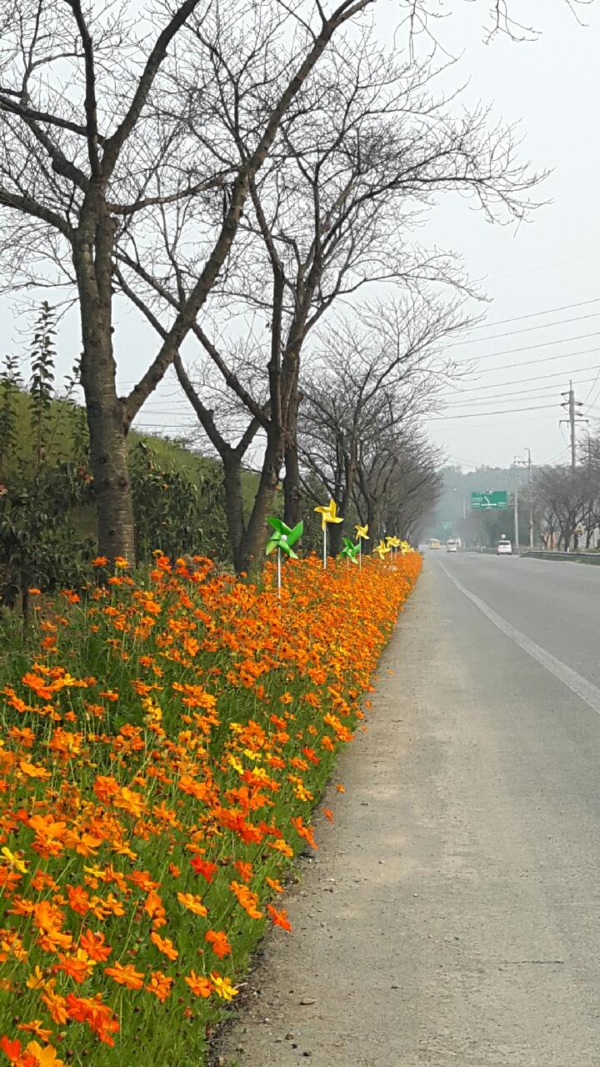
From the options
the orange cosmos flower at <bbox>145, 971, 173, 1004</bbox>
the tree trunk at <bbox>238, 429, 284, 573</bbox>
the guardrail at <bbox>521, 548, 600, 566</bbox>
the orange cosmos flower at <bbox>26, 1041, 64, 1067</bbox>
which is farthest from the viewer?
the guardrail at <bbox>521, 548, 600, 566</bbox>

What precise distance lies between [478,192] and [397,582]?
11.2m

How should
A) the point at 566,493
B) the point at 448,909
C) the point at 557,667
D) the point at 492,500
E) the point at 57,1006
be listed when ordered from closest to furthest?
the point at 57,1006 → the point at 448,909 → the point at 557,667 → the point at 566,493 → the point at 492,500

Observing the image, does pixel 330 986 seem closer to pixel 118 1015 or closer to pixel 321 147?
pixel 118 1015

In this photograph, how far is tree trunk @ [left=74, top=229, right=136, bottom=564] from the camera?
7.39 meters

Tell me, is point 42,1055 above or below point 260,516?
below

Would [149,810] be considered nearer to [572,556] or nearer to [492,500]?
[572,556]

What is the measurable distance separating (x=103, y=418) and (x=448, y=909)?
446 centimetres

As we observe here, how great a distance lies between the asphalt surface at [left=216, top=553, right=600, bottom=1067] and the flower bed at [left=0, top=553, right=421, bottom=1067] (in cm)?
22

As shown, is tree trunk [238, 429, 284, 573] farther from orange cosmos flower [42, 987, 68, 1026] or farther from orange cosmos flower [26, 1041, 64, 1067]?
orange cosmos flower [26, 1041, 64, 1067]

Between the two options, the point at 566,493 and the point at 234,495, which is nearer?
the point at 234,495

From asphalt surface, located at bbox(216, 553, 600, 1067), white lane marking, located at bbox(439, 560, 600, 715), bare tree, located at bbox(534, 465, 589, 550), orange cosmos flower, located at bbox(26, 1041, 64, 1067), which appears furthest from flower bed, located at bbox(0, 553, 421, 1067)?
bare tree, located at bbox(534, 465, 589, 550)

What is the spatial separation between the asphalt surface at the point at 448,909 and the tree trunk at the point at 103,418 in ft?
7.31

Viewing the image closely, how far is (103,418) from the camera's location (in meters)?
7.38

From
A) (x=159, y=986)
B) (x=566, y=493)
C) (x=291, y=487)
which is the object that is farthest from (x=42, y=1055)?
(x=566, y=493)
